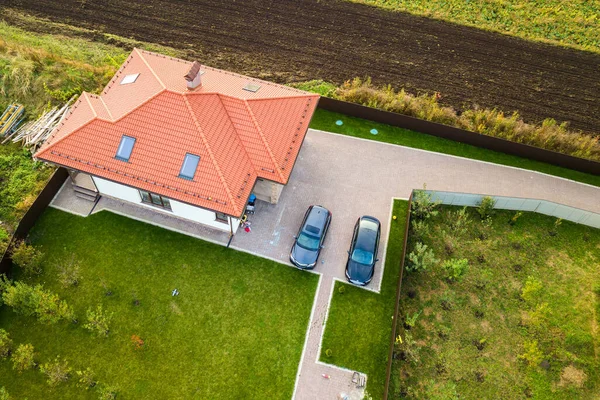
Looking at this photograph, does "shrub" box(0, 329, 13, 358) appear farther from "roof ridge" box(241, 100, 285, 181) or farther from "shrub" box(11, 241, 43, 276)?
A: "roof ridge" box(241, 100, 285, 181)

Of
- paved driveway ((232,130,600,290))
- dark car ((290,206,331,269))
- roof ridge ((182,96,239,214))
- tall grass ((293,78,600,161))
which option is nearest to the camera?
roof ridge ((182,96,239,214))

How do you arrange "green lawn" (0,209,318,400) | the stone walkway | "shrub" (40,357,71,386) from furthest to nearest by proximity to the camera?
the stone walkway < "green lawn" (0,209,318,400) < "shrub" (40,357,71,386)

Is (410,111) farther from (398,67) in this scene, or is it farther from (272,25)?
(272,25)

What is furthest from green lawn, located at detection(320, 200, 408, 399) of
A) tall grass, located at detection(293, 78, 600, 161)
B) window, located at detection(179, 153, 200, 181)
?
tall grass, located at detection(293, 78, 600, 161)

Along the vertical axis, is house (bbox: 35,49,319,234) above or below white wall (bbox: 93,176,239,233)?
above

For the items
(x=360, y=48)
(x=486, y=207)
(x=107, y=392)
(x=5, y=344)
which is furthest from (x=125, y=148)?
(x=360, y=48)

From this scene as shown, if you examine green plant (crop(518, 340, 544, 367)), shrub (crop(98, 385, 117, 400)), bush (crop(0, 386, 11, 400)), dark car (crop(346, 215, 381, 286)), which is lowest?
bush (crop(0, 386, 11, 400))

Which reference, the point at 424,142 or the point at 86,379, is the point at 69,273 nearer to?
the point at 86,379
